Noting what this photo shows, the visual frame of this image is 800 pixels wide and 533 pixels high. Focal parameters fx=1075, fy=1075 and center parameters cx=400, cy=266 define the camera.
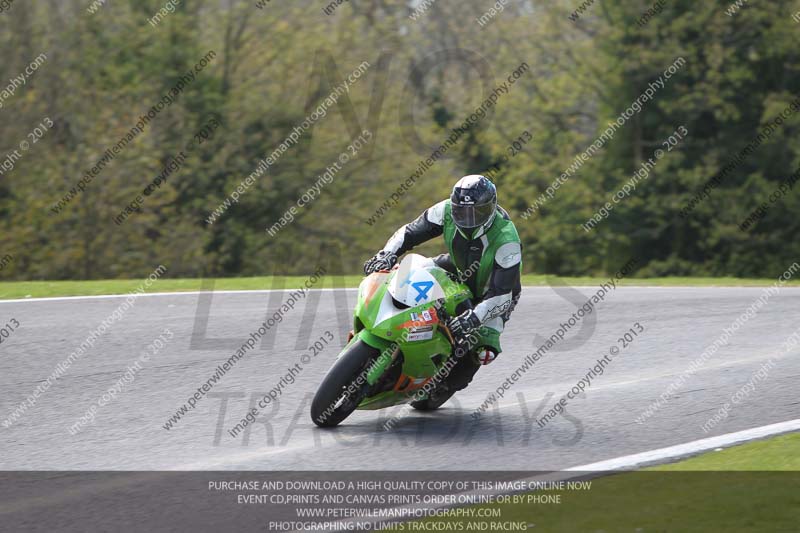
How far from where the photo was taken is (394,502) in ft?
20.0

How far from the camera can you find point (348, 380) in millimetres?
7348

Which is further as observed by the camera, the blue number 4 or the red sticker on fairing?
the blue number 4

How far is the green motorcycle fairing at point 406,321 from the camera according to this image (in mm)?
7430

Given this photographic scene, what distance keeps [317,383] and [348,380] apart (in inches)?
85.1

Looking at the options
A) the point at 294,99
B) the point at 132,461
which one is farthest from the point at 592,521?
the point at 294,99

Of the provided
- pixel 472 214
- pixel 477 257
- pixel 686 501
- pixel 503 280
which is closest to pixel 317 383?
pixel 477 257

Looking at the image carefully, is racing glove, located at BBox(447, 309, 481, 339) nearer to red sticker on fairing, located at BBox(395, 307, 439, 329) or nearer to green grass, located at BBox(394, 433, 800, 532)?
red sticker on fairing, located at BBox(395, 307, 439, 329)

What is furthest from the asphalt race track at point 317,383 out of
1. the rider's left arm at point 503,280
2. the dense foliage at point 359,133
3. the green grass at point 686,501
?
the dense foliage at point 359,133

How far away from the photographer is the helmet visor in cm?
786

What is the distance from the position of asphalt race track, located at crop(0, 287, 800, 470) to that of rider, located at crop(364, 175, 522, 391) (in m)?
0.68

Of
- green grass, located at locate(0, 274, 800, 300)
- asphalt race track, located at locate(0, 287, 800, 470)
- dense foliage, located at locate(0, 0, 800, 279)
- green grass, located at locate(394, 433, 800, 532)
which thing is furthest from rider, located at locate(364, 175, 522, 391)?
dense foliage, located at locate(0, 0, 800, 279)

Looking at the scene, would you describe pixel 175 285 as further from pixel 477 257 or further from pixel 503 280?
pixel 503 280

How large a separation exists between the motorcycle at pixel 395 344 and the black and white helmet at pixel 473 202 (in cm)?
42

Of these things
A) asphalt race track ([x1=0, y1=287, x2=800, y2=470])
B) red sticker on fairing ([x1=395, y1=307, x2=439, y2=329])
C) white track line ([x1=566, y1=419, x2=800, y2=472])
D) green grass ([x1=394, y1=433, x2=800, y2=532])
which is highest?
red sticker on fairing ([x1=395, y1=307, x2=439, y2=329])
